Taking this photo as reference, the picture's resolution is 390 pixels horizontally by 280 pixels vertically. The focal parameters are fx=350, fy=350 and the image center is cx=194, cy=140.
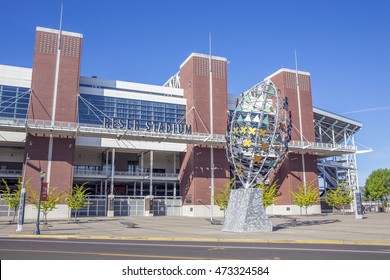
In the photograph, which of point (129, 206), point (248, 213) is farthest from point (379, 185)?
point (248, 213)

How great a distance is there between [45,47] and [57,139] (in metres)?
13.6

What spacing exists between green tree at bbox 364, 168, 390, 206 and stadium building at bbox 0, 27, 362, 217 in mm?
25668

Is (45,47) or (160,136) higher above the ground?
(45,47)

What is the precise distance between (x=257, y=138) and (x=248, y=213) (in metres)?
5.40

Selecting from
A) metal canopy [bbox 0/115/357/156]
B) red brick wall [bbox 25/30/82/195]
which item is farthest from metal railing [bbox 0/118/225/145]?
red brick wall [bbox 25/30/82/195]

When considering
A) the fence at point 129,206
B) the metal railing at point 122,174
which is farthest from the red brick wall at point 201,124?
the fence at point 129,206

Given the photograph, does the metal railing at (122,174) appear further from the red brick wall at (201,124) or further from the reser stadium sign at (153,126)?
the reser stadium sign at (153,126)

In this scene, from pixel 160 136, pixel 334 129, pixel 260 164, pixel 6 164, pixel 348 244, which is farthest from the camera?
pixel 334 129

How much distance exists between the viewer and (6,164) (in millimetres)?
55094

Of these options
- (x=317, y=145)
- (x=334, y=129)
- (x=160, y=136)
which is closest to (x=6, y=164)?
(x=160, y=136)

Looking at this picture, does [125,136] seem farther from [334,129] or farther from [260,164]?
[334,129]

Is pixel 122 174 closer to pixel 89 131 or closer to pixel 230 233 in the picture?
pixel 89 131

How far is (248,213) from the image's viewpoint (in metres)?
23.5

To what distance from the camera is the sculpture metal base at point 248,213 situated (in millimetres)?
23453
